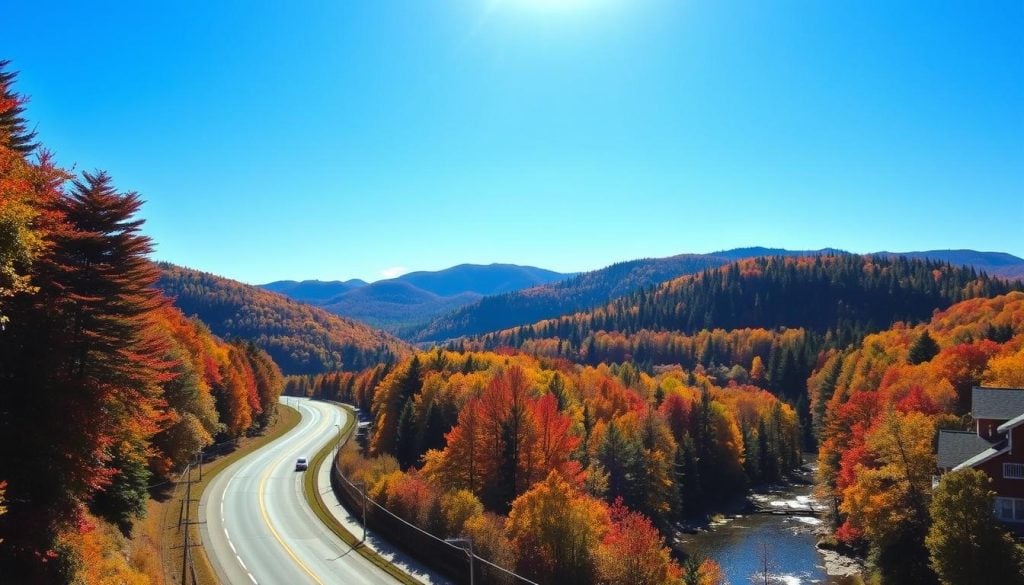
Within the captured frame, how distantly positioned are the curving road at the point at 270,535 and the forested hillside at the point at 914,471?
109 ft

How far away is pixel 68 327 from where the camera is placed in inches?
1088

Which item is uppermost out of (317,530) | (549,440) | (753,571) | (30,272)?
(30,272)

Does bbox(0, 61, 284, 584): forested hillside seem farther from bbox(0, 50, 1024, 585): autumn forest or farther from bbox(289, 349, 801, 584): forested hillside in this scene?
bbox(289, 349, 801, 584): forested hillside

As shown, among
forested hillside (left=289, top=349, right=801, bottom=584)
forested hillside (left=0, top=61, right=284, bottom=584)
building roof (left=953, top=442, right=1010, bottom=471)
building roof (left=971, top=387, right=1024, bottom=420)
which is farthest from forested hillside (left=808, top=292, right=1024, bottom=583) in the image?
forested hillside (left=0, top=61, right=284, bottom=584)

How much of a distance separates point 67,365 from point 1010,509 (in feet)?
170

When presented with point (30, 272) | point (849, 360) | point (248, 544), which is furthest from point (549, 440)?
point (849, 360)

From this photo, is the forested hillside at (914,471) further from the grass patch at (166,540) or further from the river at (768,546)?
the grass patch at (166,540)

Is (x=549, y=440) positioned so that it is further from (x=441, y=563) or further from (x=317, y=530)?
(x=317, y=530)

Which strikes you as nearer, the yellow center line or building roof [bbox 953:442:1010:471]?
building roof [bbox 953:442:1010:471]

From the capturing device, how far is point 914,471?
4681 centimetres

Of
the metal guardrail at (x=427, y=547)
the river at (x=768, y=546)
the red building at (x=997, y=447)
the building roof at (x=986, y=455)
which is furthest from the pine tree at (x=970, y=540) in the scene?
the metal guardrail at (x=427, y=547)

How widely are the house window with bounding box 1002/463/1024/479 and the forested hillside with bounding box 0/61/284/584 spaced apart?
48631 mm

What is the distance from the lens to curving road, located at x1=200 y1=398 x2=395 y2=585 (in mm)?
40688

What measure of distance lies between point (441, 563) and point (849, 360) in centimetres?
9828
